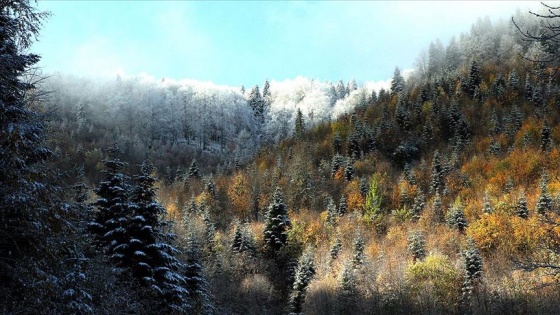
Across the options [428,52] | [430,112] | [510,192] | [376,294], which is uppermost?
[428,52]

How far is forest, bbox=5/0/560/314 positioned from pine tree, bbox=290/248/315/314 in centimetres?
32

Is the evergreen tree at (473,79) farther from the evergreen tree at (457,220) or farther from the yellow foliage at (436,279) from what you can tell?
the yellow foliage at (436,279)

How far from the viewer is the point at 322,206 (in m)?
87.9

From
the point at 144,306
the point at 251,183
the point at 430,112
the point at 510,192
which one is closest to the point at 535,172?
the point at 510,192

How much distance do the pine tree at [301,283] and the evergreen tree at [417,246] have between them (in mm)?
13641

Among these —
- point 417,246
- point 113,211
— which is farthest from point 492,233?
point 113,211

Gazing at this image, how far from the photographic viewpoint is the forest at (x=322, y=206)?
32.2 ft

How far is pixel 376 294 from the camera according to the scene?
152 ft

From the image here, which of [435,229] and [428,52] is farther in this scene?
[428,52]

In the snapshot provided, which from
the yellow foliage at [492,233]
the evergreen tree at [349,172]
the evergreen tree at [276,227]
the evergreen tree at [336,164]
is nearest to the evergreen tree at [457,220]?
the yellow foliage at [492,233]

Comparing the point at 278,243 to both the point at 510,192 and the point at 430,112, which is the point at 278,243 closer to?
the point at 510,192

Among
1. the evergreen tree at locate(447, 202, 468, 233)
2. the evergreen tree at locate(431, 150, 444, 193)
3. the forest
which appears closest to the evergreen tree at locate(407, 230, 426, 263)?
the forest

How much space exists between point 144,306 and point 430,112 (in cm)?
10396

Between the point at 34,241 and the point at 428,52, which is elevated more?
the point at 428,52
